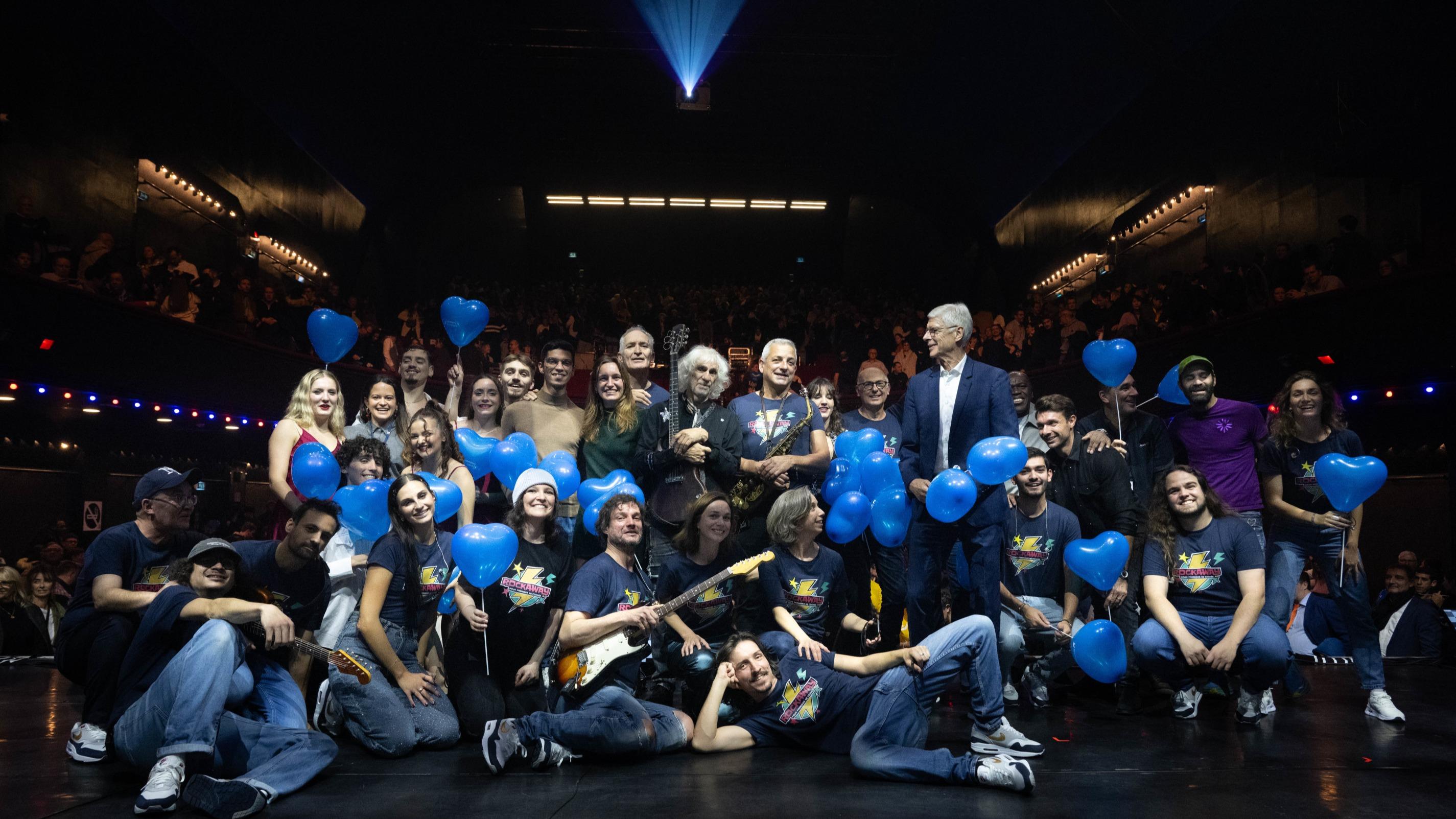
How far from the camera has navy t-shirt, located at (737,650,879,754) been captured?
3.54 meters

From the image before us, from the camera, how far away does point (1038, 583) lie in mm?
4664

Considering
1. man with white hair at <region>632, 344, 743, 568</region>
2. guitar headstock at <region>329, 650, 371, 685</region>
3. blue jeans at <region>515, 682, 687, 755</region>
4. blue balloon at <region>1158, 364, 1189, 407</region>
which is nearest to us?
guitar headstock at <region>329, 650, 371, 685</region>

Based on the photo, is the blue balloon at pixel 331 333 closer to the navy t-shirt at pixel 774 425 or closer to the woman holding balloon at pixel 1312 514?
the navy t-shirt at pixel 774 425

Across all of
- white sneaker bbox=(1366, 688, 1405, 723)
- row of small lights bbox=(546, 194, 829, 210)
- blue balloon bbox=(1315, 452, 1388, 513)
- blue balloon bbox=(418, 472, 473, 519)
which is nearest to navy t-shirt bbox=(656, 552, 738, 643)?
blue balloon bbox=(418, 472, 473, 519)

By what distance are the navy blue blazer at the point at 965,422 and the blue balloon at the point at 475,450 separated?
2142 millimetres

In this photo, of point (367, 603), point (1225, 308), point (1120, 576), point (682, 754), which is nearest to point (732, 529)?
point (682, 754)

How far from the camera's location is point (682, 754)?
3629 millimetres

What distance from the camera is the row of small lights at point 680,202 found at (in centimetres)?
1959

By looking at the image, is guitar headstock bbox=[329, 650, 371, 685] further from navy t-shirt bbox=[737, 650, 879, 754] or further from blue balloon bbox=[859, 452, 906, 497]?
blue balloon bbox=[859, 452, 906, 497]

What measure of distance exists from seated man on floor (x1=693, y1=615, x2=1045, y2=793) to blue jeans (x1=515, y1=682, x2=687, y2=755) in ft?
0.50

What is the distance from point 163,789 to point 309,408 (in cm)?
229

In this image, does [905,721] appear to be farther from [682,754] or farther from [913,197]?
[913,197]

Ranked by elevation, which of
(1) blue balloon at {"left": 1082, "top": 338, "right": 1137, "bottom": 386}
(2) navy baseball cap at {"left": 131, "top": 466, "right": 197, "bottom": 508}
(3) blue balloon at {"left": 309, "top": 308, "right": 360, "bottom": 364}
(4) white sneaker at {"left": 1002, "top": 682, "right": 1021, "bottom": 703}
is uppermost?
(3) blue balloon at {"left": 309, "top": 308, "right": 360, "bottom": 364}

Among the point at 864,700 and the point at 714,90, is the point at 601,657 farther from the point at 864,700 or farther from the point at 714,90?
the point at 714,90
